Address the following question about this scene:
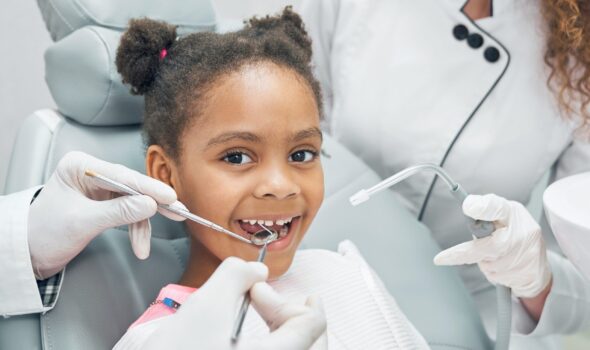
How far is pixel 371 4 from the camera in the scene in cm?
158

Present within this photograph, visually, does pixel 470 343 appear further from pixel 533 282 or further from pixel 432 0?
pixel 432 0

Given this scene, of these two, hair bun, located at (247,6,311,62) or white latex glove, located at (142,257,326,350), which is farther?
hair bun, located at (247,6,311,62)

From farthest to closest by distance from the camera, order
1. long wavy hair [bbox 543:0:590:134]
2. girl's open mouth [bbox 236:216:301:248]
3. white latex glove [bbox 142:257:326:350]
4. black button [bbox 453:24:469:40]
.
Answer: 1. black button [bbox 453:24:469:40]
2. long wavy hair [bbox 543:0:590:134]
3. girl's open mouth [bbox 236:216:301:248]
4. white latex glove [bbox 142:257:326:350]

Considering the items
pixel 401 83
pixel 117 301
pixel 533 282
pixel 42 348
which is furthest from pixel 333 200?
pixel 42 348

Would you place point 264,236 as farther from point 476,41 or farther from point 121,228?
point 476,41

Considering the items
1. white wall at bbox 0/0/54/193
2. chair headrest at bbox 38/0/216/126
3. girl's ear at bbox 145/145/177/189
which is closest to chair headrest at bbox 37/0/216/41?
chair headrest at bbox 38/0/216/126

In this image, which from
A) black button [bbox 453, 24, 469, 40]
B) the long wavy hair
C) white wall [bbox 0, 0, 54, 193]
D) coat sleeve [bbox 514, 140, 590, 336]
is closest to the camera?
coat sleeve [bbox 514, 140, 590, 336]

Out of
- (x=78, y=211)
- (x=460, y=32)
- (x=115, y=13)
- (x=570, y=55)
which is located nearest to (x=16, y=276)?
(x=78, y=211)

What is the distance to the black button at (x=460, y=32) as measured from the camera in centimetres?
150

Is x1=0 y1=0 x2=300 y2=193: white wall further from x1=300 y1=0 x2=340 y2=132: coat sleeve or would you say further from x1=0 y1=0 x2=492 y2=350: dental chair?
x1=300 y1=0 x2=340 y2=132: coat sleeve

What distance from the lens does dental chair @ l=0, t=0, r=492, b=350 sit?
1.01m

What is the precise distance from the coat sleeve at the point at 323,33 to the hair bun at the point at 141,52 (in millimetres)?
528

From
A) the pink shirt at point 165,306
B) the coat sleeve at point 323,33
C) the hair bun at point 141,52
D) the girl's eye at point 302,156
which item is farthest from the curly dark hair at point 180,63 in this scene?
the coat sleeve at point 323,33

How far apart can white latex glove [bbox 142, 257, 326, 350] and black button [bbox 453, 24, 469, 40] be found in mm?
915
